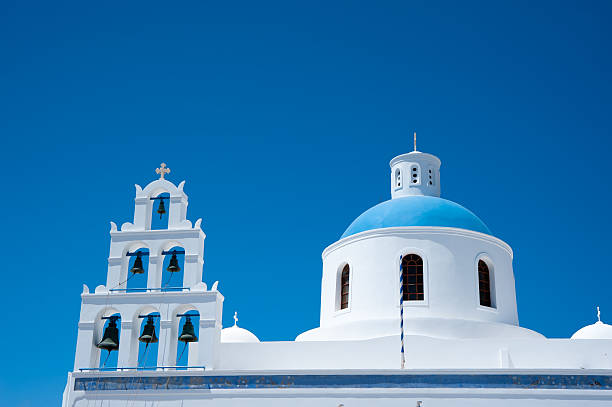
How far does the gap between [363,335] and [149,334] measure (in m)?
4.92

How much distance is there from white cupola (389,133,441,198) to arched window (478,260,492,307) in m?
3.07

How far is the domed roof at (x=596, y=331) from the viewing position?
20.7 m

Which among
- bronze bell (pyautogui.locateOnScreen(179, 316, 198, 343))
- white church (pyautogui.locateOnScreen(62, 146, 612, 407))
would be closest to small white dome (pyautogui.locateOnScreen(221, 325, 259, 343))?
white church (pyautogui.locateOnScreen(62, 146, 612, 407))

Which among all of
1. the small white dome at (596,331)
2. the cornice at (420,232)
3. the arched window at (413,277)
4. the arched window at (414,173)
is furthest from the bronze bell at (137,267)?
the small white dome at (596,331)

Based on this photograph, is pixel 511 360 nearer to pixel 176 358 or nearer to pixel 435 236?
pixel 435 236

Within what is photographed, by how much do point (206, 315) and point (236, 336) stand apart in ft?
22.6

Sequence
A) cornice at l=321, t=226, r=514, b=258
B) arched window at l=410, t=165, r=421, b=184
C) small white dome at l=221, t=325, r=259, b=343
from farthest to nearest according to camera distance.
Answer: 1. small white dome at l=221, t=325, r=259, b=343
2. arched window at l=410, t=165, r=421, b=184
3. cornice at l=321, t=226, r=514, b=258

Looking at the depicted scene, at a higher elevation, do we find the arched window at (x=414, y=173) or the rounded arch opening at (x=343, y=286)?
the arched window at (x=414, y=173)

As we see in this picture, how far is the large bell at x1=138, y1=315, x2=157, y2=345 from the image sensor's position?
1616cm

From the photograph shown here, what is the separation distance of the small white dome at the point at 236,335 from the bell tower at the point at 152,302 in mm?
6071

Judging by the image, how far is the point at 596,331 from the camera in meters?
20.9

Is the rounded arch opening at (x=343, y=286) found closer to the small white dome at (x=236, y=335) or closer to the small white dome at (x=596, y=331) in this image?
the small white dome at (x=236, y=335)

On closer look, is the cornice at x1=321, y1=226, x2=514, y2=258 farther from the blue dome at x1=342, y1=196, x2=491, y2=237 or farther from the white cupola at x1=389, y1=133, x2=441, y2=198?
the white cupola at x1=389, y1=133, x2=441, y2=198

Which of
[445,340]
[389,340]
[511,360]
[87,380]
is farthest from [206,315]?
[511,360]
